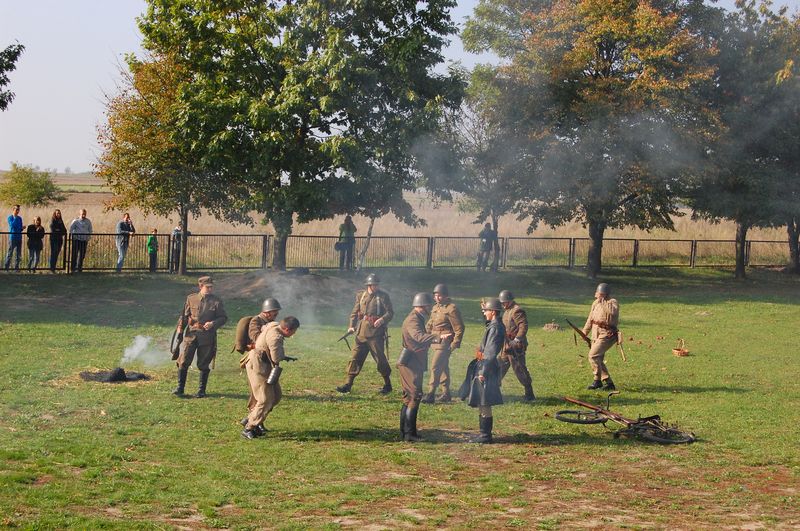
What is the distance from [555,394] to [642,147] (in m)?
17.9

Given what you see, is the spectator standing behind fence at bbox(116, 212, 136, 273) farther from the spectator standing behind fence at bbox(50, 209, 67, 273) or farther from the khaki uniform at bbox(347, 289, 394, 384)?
the khaki uniform at bbox(347, 289, 394, 384)

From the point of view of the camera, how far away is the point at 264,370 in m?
11.9

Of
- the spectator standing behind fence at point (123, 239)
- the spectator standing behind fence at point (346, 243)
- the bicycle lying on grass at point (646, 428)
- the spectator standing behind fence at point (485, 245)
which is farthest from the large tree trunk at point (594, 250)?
the bicycle lying on grass at point (646, 428)

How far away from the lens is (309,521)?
874 centimetres

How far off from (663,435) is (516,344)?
9.01 ft

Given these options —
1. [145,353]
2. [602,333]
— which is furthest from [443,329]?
[145,353]

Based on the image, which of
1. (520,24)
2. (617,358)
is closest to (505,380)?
(617,358)

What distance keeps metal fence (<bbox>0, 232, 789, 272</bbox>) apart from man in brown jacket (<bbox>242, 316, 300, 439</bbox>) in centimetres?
1864

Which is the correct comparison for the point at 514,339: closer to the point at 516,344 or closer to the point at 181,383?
the point at 516,344

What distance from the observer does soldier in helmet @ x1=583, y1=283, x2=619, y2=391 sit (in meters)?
15.7

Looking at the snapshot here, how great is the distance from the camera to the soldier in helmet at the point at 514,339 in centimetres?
1432

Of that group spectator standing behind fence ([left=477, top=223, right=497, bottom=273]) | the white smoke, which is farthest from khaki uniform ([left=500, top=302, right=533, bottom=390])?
spectator standing behind fence ([left=477, top=223, right=497, bottom=273])

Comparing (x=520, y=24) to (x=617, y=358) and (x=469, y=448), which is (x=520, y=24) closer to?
(x=617, y=358)

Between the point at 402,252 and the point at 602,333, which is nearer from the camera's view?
the point at 602,333
